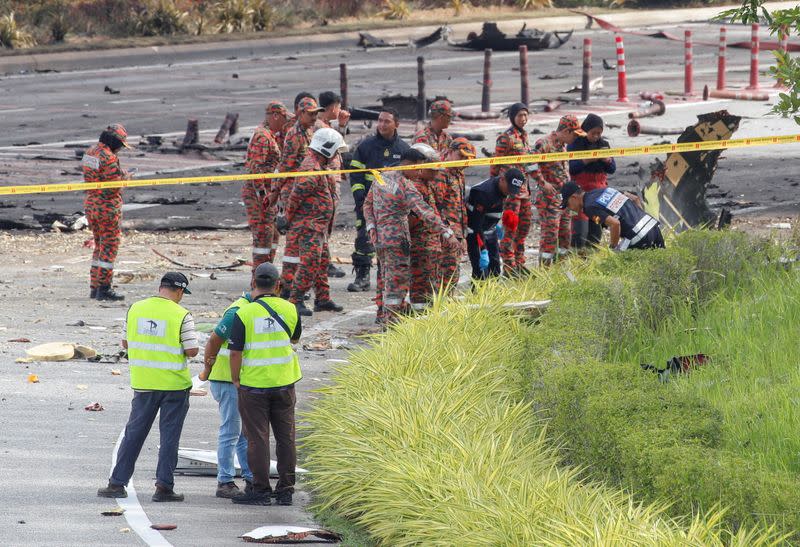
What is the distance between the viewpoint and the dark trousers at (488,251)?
13.7 meters

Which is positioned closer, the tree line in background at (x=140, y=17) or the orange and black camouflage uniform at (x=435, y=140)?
the orange and black camouflage uniform at (x=435, y=140)

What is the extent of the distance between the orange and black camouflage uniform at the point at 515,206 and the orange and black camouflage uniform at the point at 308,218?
1.93 meters

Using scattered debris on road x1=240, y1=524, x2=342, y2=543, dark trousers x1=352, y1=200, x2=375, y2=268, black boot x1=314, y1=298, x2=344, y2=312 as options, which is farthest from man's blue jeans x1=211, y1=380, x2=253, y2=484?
dark trousers x1=352, y1=200, x2=375, y2=268

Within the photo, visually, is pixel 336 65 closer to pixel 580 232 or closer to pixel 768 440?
pixel 580 232

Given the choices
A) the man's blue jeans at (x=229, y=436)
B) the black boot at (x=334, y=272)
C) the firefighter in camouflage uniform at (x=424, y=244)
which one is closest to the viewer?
the man's blue jeans at (x=229, y=436)

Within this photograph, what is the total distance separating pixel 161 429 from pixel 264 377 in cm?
79

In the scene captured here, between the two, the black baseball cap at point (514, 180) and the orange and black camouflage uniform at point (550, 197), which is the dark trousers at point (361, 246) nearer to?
the black baseball cap at point (514, 180)

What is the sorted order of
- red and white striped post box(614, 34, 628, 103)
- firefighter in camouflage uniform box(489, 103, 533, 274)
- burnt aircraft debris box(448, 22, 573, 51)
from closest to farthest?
firefighter in camouflage uniform box(489, 103, 533, 274) → red and white striped post box(614, 34, 628, 103) → burnt aircraft debris box(448, 22, 573, 51)

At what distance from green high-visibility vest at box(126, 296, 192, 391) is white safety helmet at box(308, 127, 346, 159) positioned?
185 inches

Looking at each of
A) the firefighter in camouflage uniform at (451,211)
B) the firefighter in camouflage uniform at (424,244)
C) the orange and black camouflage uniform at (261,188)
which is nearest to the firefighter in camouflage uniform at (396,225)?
the firefighter in camouflage uniform at (424,244)

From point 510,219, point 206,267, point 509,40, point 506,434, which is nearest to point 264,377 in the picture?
point 506,434

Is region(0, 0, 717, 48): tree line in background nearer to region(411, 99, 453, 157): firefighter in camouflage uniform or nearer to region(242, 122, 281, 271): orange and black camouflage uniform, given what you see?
region(242, 122, 281, 271): orange and black camouflage uniform

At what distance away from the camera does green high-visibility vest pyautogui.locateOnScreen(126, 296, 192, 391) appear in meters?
8.84

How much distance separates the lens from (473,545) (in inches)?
276
